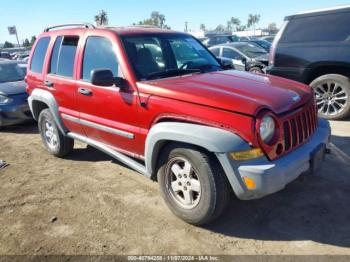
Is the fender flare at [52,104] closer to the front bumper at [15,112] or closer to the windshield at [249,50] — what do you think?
the front bumper at [15,112]

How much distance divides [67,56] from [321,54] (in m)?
4.54

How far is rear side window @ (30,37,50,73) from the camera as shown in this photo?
17.3ft

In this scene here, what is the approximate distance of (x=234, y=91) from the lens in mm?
3252

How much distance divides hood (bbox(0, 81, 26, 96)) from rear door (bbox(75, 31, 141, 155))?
387 centimetres

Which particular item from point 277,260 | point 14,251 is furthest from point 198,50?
point 14,251

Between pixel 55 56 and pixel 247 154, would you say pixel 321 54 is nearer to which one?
pixel 247 154

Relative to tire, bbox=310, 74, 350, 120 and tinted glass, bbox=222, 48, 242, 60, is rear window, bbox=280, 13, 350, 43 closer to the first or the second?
tire, bbox=310, 74, 350, 120

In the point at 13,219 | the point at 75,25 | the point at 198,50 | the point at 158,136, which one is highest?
the point at 75,25

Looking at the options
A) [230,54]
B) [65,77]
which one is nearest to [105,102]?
[65,77]

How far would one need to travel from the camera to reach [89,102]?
4242mm

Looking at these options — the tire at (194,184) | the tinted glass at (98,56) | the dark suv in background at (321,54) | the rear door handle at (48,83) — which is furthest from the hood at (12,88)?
the dark suv in background at (321,54)

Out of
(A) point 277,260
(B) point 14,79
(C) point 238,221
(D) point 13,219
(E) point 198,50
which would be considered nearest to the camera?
(A) point 277,260

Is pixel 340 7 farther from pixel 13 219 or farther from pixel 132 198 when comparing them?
pixel 13 219

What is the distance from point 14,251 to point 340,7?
634 cm
